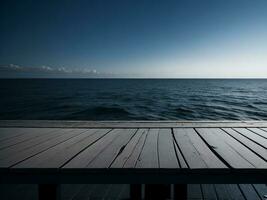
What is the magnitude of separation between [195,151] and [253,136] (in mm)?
1304

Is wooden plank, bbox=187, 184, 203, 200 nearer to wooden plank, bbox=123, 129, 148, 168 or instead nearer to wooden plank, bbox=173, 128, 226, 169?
wooden plank, bbox=173, 128, 226, 169

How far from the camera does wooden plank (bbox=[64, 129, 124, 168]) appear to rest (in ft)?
6.18

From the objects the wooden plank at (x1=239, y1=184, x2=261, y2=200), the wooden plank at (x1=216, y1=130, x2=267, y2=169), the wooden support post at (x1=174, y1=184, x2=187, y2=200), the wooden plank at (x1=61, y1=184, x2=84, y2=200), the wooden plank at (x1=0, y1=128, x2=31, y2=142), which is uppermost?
the wooden plank at (x1=216, y1=130, x2=267, y2=169)

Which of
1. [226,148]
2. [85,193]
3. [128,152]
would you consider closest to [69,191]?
[85,193]

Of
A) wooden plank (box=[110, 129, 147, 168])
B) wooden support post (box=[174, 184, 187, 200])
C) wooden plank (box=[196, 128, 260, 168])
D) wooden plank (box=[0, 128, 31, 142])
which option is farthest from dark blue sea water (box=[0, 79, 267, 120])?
wooden support post (box=[174, 184, 187, 200])

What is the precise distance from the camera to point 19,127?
3629mm

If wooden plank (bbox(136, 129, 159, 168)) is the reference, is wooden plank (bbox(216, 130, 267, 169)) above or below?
above

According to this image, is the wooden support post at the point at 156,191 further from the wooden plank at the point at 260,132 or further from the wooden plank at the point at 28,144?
the wooden plank at the point at 260,132

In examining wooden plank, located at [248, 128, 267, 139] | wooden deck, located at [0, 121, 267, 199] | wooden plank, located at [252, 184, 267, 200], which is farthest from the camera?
wooden plank, located at [252, 184, 267, 200]

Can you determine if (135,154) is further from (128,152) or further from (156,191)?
(156,191)

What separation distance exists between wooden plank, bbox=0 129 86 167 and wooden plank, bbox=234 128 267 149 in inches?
109

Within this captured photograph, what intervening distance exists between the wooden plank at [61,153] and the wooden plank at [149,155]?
0.78 metres

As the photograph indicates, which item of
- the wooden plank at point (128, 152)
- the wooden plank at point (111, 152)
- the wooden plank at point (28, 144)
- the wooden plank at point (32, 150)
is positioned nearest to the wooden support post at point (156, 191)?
the wooden plank at point (128, 152)

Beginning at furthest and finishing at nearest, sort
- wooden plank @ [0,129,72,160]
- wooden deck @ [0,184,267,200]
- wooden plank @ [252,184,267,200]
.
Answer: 1. wooden deck @ [0,184,267,200]
2. wooden plank @ [252,184,267,200]
3. wooden plank @ [0,129,72,160]
